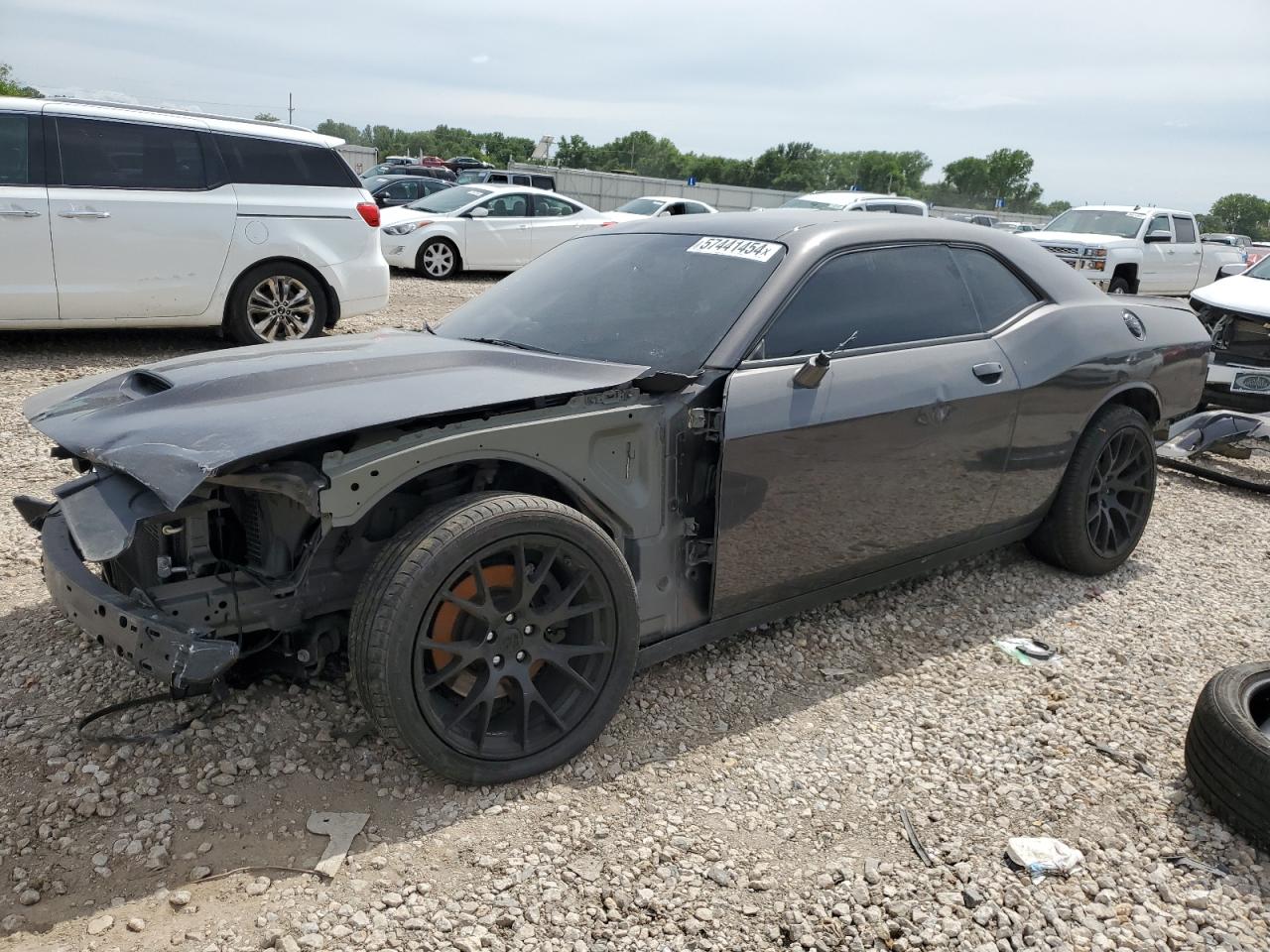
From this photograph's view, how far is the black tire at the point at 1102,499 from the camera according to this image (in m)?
4.32

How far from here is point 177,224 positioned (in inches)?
285

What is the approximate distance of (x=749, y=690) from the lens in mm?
3422

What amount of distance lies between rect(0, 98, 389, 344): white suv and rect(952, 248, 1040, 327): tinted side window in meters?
5.52

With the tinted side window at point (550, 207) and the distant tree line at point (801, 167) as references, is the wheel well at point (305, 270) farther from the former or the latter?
the distant tree line at point (801, 167)

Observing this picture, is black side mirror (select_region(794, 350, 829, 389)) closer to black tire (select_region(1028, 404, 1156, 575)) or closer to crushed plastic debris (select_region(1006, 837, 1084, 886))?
crushed plastic debris (select_region(1006, 837, 1084, 886))

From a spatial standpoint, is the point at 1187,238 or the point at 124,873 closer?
the point at 124,873

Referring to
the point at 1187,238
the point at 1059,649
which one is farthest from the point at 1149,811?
the point at 1187,238

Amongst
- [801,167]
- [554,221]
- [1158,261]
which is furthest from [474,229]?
[801,167]

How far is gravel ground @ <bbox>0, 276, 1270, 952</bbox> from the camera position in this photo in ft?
7.68

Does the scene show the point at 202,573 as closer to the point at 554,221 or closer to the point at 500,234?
the point at 500,234

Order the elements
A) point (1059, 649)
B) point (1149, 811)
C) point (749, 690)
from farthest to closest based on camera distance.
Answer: point (1059, 649) → point (749, 690) → point (1149, 811)

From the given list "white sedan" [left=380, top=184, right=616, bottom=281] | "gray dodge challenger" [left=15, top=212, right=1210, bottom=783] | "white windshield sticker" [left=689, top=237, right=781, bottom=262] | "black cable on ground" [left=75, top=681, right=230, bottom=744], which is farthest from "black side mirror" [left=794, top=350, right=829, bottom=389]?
"white sedan" [left=380, top=184, right=616, bottom=281]

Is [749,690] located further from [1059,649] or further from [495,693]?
[1059,649]

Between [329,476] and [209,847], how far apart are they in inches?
39.9
